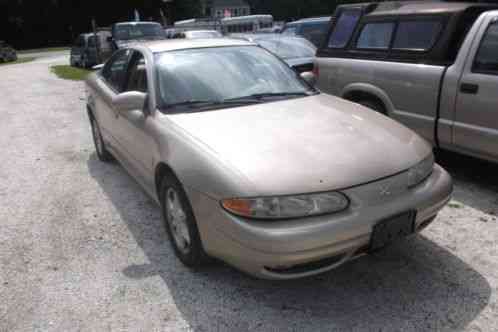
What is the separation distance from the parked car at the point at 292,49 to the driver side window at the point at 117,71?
162 inches

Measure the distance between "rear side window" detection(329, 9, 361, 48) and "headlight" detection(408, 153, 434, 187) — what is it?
9.81 feet

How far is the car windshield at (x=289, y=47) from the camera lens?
9.16m

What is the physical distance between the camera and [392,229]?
8.60ft

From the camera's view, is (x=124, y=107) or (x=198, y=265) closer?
(x=198, y=265)

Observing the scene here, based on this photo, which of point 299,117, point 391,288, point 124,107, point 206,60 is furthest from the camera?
point 206,60

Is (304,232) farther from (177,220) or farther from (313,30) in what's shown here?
(313,30)

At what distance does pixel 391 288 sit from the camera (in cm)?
288

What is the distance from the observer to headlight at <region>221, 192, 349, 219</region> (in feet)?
8.04

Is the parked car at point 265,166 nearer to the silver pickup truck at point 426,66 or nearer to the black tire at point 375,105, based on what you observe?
the silver pickup truck at point 426,66

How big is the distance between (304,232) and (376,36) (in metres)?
3.62

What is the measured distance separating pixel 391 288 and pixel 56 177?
4.07 m


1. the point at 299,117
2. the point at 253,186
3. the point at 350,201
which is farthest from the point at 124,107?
the point at 350,201

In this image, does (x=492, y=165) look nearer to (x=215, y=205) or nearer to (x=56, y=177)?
(x=215, y=205)

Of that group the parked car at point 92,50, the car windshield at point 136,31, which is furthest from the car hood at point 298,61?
the parked car at point 92,50
